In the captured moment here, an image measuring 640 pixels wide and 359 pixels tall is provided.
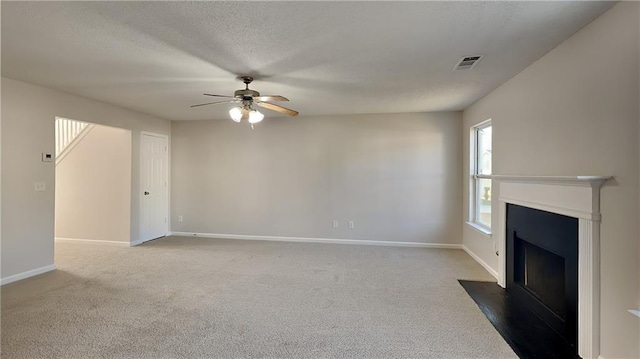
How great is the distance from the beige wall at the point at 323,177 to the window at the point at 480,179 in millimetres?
368

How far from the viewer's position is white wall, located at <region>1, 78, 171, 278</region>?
328 cm

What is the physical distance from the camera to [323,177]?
536 cm

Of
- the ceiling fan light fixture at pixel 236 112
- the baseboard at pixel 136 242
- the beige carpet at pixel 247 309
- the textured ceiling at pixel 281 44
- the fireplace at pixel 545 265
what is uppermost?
the textured ceiling at pixel 281 44

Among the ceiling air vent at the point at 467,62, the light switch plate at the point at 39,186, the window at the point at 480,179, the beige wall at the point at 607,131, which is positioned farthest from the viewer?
the window at the point at 480,179

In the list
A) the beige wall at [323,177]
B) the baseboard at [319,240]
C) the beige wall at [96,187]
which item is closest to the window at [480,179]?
the beige wall at [323,177]

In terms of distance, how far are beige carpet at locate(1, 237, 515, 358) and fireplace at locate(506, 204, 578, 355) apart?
0.51 metres

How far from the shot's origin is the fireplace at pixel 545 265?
213cm

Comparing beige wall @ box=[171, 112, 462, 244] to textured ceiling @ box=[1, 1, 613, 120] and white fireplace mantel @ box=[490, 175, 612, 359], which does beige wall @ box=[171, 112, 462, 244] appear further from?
white fireplace mantel @ box=[490, 175, 612, 359]

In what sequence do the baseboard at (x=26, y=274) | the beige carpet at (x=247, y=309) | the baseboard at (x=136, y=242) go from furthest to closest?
the baseboard at (x=136, y=242) → the baseboard at (x=26, y=274) → the beige carpet at (x=247, y=309)

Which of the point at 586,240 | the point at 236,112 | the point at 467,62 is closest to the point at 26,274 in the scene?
the point at 236,112

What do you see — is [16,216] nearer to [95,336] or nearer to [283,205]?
[95,336]

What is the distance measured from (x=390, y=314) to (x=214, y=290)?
1.87 meters

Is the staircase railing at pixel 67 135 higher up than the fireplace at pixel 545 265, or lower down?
higher up

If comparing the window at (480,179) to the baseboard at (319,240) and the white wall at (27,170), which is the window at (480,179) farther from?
the white wall at (27,170)
